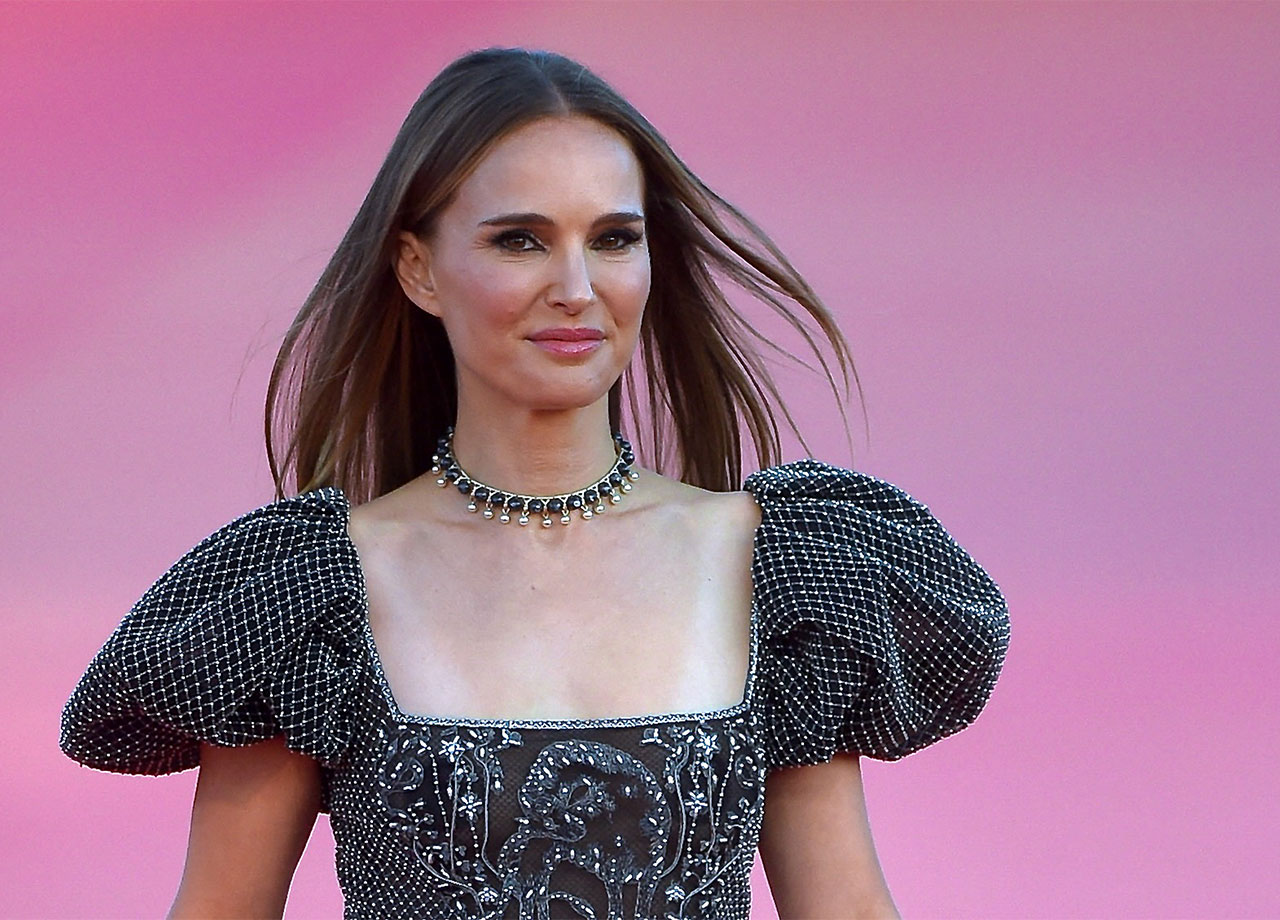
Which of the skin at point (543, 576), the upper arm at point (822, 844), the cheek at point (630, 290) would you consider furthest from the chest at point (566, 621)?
the cheek at point (630, 290)

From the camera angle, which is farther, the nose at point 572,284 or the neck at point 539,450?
the neck at point 539,450

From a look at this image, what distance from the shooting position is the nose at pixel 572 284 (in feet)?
9.22

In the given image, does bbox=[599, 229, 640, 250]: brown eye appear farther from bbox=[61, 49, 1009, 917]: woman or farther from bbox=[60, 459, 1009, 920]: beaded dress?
bbox=[60, 459, 1009, 920]: beaded dress

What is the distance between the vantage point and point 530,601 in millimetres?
2906

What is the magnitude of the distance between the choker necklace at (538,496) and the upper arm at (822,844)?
398mm

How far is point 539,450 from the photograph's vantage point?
9.76 feet

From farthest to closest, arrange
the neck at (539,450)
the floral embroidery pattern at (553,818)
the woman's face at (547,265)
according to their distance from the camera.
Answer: the neck at (539,450) → the woman's face at (547,265) → the floral embroidery pattern at (553,818)

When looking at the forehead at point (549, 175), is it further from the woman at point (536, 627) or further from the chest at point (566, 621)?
the chest at point (566, 621)

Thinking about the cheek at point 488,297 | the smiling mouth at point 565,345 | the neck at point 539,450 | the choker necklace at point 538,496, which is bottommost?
the choker necklace at point 538,496

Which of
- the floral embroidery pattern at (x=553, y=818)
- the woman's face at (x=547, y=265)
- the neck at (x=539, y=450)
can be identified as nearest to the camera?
the floral embroidery pattern at (x=553, y=818)

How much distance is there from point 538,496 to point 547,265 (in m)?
0.31

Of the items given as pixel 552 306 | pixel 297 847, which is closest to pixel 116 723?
pixel 297 847

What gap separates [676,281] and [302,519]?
0.59 m

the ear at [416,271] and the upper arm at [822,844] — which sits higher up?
the ear at [416,271]
